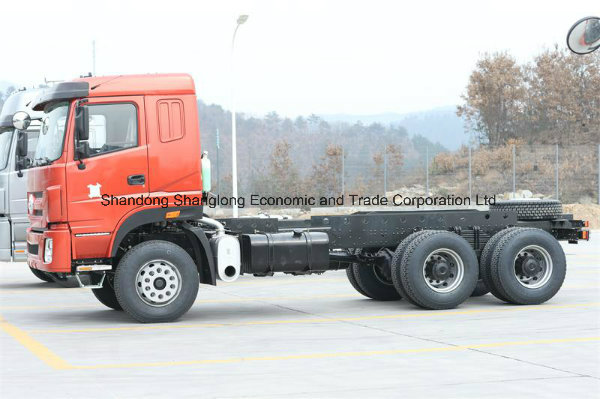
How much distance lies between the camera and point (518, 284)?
13250 millimetres

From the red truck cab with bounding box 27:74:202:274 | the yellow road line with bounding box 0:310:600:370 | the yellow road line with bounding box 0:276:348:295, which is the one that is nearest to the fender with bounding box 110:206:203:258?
the red truck cab with bounding box 27:74:202:274

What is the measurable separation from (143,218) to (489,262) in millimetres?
4962

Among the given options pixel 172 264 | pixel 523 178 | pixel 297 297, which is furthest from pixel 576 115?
pixel 172 264

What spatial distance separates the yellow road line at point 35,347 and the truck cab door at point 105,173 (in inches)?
46.3

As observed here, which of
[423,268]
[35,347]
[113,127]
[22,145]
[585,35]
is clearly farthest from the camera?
[423,268]

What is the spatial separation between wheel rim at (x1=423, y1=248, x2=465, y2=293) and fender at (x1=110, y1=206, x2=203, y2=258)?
3390mm

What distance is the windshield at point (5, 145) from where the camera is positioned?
17.6 m

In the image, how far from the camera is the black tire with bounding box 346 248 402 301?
1434cm

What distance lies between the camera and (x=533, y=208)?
14.3m

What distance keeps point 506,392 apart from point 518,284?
233 inches

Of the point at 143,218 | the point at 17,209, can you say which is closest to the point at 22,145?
the point at 143,218

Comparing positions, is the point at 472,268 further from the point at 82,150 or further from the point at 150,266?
the point at 82,150

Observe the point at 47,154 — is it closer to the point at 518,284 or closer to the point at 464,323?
the point at 464,323

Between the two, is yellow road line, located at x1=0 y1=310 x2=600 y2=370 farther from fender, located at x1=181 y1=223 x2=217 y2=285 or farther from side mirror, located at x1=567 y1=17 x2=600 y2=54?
side mirror, located at x1=567 y1=17 x2=600 y2=54
